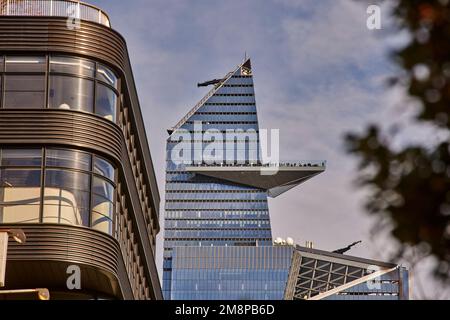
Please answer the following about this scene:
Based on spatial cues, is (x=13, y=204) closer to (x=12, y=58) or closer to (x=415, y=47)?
(x=12, y=58)

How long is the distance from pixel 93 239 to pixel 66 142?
386cm

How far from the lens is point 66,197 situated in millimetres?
39969

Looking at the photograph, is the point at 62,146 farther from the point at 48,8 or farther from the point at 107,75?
the point at 48,8

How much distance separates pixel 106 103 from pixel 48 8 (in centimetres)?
446

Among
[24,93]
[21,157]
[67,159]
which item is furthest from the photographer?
[24,93]

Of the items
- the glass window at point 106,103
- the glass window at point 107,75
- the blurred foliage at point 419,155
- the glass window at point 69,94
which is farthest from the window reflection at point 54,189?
the blurred foliage at point 419,155

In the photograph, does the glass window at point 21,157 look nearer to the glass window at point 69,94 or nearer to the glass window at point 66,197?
the glass window at point 66,197

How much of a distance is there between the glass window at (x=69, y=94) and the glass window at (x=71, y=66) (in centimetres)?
30

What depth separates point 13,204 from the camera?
39.2 metres

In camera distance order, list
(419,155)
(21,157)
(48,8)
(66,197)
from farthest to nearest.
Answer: (48,8) < (21,157) < (66,197) < (419,155)

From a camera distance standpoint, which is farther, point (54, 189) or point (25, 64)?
point (25, 64)

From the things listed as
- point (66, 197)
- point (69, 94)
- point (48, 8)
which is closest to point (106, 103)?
point (69, 94)

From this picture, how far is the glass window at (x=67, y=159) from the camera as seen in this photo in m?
40.6
